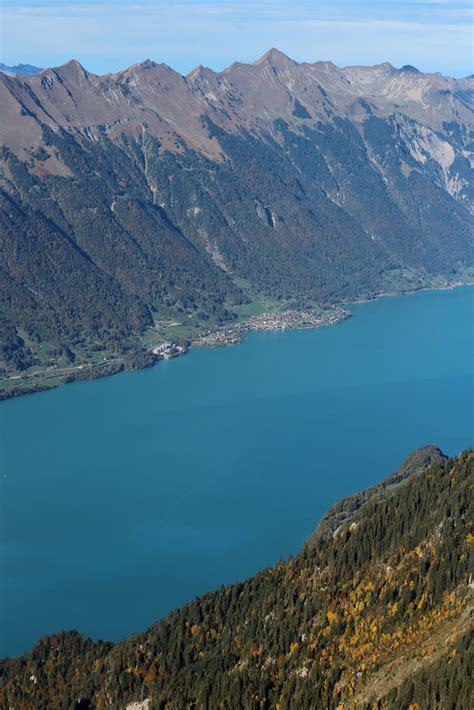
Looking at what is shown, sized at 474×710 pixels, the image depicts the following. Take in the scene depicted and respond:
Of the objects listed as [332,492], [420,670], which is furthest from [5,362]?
[420,670]

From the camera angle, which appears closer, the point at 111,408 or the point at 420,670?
the point at 420,670

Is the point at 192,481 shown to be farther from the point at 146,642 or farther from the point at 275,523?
the point at 146,642

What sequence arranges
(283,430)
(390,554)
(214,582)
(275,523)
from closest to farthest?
1. (390,554)
2. (214,582)
3. (275,523)
4. (283,430)

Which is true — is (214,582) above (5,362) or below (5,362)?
below

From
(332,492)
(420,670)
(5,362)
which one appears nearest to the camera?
(420,670)

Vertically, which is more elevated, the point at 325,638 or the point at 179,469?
the point at 325,638
